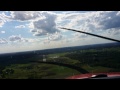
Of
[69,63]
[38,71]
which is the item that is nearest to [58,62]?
[69,63]

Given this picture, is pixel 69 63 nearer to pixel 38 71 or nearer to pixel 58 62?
pixel 58 62

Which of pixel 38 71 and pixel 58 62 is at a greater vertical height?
pixel 58 62
